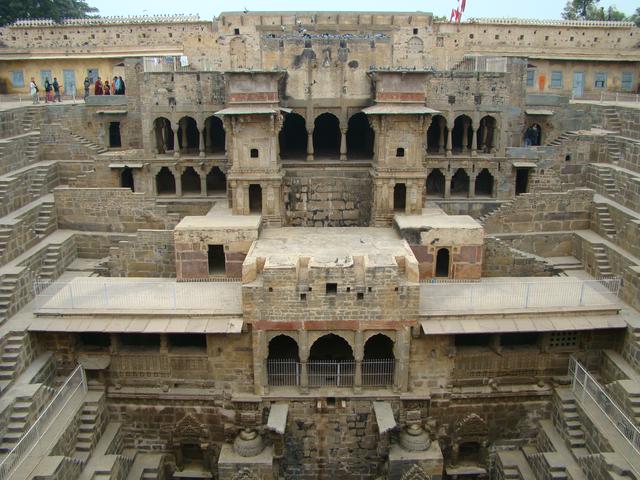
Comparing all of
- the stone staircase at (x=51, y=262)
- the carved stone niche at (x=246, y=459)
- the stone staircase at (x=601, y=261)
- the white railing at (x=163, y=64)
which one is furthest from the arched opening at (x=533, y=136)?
the stone staircase at (x=51, y=262)

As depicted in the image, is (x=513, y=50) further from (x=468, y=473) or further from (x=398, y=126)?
(x=468, y=473)

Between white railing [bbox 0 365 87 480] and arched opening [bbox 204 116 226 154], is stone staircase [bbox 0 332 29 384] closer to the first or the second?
white railing [bbox 0 365 87 480]

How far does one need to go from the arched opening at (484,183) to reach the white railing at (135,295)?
47.2ft

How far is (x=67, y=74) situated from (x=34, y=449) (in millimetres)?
28246

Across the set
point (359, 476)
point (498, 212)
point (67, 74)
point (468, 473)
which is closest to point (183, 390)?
point (359, 476)

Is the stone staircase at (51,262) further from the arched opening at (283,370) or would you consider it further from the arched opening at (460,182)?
the arched opening at (460,182)

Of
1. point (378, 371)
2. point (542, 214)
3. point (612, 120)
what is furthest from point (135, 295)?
point (612, 120)

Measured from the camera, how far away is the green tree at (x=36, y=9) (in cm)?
4307

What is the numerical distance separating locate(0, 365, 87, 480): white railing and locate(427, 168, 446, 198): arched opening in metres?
17.9

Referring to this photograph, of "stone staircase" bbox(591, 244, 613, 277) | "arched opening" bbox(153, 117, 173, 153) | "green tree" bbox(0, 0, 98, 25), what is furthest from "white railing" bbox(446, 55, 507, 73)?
"green tree" bbox(0, 0, 98, 25)

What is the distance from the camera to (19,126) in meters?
27.4

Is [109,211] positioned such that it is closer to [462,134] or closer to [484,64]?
[462,134]

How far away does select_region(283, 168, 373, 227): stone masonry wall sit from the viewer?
2653 centimetres

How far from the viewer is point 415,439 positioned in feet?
61.6
